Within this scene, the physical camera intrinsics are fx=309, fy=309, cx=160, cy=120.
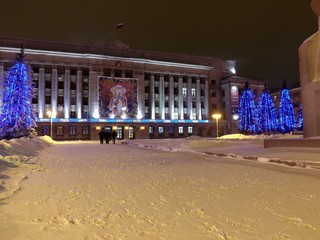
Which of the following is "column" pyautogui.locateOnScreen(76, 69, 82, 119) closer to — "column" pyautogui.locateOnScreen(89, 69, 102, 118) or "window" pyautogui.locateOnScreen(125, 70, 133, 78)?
"column" pyautogui.locateOnScreen(89, 69, 102, 118)

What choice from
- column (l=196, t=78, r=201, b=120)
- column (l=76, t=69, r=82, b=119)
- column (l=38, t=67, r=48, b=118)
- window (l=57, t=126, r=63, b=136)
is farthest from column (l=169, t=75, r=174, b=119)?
column (l=38, t=67, r=48, b=118)

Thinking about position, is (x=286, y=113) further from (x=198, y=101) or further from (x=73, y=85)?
(x=73, y=85)

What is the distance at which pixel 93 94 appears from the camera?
203ft

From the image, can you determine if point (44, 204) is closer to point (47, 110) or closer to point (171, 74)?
point (47, 110)

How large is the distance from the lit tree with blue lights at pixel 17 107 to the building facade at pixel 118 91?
24.5 m

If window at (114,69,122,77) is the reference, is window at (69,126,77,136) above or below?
below

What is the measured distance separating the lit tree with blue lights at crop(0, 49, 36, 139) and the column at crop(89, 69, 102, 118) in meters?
28.3

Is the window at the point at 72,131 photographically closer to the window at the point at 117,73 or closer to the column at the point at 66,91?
the column at the point at 66,91

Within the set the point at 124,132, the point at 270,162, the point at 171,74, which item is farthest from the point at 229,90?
the point at 270,162

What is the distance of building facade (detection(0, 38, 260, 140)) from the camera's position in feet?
193

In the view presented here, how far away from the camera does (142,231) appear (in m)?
3.83

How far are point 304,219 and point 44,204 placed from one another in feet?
13.1

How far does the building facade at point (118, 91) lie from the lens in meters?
58.8

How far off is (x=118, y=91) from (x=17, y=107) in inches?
1301
